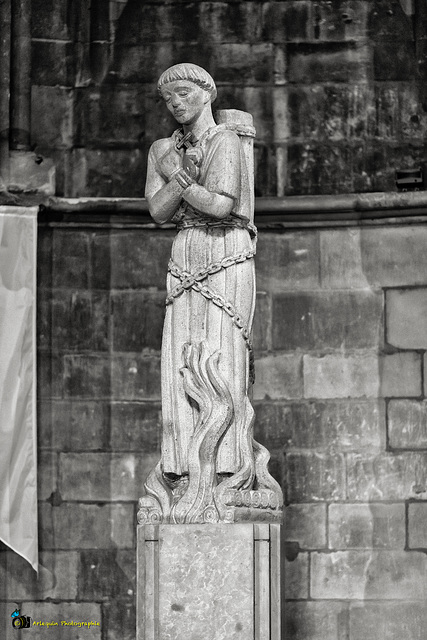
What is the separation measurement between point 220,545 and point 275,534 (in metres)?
0.31

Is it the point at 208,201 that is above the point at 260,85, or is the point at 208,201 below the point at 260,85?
below

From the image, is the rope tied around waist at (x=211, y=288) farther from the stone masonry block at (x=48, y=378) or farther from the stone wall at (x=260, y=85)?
the stone wall at (x=260, y=85)

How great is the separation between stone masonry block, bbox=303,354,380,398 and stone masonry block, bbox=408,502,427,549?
810 mm

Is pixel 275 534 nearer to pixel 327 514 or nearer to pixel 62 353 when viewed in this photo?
pixel 327 514

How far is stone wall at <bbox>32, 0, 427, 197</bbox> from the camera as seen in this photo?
1223cm

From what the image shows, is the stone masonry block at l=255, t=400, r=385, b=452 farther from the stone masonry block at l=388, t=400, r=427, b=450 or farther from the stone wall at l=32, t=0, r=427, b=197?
the stone wall at l=32, t=0, r=427, b=197

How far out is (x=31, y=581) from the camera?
11.6m

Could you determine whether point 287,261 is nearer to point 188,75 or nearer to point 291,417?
point 291,417

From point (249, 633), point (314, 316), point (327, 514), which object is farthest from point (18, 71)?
point (249, 633)

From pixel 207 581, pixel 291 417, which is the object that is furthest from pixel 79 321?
pixel 207 581

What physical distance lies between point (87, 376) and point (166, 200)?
2531 millimetres

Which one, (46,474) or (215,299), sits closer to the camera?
(215,299)

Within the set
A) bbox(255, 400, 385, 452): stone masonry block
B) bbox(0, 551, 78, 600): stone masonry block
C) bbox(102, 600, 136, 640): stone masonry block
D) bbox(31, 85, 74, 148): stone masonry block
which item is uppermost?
bbox(31, 85, 74, 148): stone masonry block

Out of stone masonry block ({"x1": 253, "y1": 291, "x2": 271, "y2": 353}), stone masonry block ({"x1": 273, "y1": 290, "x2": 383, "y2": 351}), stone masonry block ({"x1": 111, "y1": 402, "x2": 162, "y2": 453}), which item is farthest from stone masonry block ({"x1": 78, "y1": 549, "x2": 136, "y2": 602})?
stone masonry block ({"x1": 273, "y1": 290, "x2": 383, "y2": 351})
